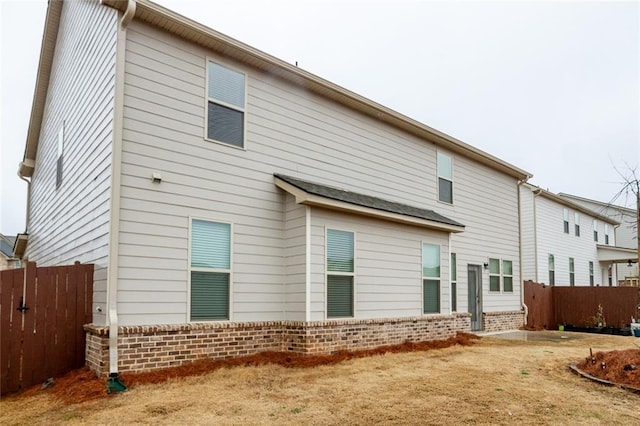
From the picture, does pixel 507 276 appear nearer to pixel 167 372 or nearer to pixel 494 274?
pixel 494 274

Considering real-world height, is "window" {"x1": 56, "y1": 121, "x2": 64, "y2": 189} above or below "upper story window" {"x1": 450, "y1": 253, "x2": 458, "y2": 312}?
above

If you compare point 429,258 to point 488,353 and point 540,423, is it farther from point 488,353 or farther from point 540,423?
point 540,423

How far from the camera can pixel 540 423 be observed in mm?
5160

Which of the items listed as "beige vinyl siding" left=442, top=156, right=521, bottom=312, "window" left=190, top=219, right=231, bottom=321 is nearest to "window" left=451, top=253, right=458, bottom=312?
"beige vinyl siding" left=442, top=156, right=521, bottom=312

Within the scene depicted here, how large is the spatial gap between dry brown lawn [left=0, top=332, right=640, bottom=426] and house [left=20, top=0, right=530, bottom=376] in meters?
0.95

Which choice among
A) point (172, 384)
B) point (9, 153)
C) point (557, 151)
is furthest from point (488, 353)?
point (557, 151)

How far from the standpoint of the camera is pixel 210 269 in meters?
8.20

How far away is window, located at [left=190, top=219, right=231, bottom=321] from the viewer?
26.3 ft

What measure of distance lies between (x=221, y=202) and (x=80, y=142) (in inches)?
129

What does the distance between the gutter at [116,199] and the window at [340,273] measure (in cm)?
382

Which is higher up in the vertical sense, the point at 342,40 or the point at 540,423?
the point at 342,40

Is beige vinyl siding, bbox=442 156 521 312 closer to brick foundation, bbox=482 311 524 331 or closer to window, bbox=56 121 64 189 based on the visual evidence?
brick foundation, bbox=482 311 524 331

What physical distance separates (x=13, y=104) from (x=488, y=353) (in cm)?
2569

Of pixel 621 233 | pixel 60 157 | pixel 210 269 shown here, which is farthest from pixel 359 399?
pixel 621 233
